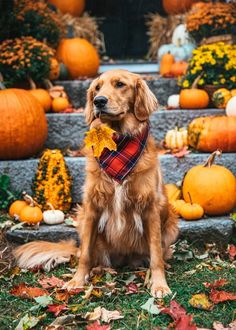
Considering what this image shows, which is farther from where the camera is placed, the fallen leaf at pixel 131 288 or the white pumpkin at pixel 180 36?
the white pumpkin at pixel 180 36

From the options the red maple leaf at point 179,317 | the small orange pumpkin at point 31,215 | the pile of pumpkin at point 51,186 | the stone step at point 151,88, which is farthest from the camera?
the stone step at point 151,88

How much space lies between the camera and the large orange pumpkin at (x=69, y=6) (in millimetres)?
8172

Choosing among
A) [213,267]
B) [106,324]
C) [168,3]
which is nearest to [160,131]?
[213,267]

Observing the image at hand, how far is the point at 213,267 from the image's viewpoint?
12.7 feet

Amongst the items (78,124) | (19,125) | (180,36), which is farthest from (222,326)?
(180,36)

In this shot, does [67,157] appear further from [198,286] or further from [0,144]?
[198,286]

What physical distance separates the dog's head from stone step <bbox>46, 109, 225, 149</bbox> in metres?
1.84

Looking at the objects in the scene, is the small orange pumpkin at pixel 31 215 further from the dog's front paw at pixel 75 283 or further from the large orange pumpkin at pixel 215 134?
the large orange pumpkin at pixel 215 134

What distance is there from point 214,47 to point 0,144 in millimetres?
2701

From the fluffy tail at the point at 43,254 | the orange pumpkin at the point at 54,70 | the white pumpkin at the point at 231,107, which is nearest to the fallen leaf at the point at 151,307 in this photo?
the fluffy tail at the point at 43,254

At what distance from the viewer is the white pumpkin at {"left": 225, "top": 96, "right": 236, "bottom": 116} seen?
5258 millimetres

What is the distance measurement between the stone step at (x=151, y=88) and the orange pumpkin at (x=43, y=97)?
1.86ft

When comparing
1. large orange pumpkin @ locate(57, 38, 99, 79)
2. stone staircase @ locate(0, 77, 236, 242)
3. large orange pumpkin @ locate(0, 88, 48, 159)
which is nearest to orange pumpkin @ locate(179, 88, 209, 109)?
stone staircase @ locate(0, 77, 236, 242)

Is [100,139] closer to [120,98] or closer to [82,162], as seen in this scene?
[120,98]
